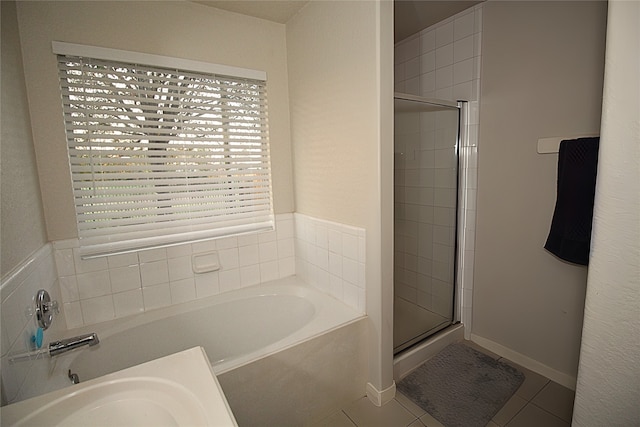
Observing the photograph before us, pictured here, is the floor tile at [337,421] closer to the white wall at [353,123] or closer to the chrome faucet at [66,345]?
the white wall at [353,123]

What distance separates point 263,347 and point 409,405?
0.89 meters

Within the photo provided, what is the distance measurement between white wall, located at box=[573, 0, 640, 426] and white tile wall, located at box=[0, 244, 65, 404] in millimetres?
1559

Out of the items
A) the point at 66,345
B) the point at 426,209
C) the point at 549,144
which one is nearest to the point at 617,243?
the point at 549,144

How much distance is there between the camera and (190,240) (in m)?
2.00

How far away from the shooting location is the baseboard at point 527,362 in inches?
72.0

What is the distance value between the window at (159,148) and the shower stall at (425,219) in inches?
40.3

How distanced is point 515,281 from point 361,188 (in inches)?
50.6

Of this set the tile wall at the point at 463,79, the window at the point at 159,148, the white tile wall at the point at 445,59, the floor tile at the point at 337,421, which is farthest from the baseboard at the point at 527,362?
the window at the point at 159,148

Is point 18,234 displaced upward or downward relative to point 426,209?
upward

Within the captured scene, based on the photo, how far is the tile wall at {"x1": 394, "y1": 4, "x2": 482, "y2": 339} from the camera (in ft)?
7.06

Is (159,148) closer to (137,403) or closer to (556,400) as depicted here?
(137,403)

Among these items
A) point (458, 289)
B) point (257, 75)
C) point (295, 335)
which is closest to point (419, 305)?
point (458, 289)

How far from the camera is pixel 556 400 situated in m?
1.73

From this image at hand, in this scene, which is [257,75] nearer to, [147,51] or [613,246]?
[147,51]
